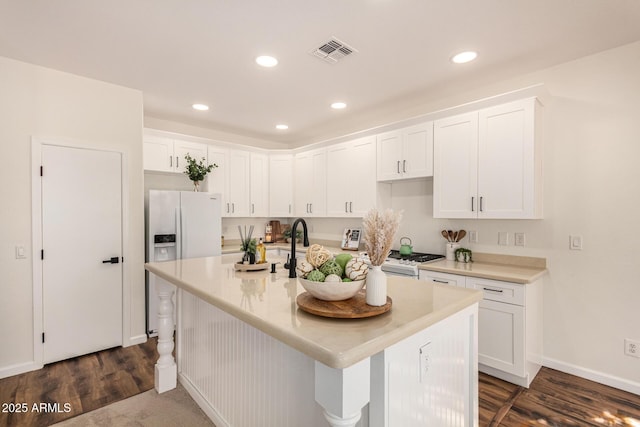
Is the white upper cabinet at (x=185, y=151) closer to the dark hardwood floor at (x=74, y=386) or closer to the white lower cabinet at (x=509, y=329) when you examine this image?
the dark hardwood floor at (x=74, y=386)

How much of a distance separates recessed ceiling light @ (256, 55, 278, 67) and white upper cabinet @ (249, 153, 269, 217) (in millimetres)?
2210

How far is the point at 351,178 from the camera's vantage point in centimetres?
410

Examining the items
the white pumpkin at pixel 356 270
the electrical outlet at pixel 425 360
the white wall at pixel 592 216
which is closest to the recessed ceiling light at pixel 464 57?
the white wall at pixel 592 216

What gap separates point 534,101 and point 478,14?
100 cm

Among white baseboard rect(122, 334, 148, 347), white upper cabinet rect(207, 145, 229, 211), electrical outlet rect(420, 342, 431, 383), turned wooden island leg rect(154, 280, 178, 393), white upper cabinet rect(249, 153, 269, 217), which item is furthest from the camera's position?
white upper cabinet rect(249, 153, 269, 217)

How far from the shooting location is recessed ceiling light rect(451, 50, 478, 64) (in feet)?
8.16

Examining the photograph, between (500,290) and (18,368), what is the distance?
409 cm

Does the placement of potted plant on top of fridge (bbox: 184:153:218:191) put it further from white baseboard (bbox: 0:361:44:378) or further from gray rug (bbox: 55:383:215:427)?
gray rug (bbox: 55:383:215:427)

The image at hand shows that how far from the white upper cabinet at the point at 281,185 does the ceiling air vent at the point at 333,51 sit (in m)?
2.49

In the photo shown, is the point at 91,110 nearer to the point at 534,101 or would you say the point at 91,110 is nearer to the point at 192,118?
the point at 192,118

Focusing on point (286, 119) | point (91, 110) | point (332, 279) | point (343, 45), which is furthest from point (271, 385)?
point (286, 119)

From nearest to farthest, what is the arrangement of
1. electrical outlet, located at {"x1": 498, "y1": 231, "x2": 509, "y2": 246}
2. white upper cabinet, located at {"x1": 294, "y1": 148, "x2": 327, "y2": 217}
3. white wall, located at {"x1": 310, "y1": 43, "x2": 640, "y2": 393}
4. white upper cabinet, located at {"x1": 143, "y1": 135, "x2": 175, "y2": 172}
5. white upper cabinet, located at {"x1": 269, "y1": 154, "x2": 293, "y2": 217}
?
white wall, located at {"x1": 310, "y1": 43, "x2": 640, "y2": 393} < electrical outlet, located at {"x1": 498, "y1": 231, "x2": 509, "y2": 246} < white upper cabinet, located at {"x1": 143, "y1": 135, "x2": 175, "y2": 172} < white upper cabinet, located at {"x1": 294, "y1": 148, "x2": 327, "y2": 217} < white upper cabinet, located at {"x1": 269, "y1": 154, "x2": 293, "y2": 217}

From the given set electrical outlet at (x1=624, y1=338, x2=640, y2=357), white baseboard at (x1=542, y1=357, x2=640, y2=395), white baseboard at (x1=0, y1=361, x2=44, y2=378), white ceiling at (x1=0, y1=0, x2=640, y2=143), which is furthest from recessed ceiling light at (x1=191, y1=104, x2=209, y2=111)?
electrical outlet at (x1=624, y1=338, x2=640, y2=357)

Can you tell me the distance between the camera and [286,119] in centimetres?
421
